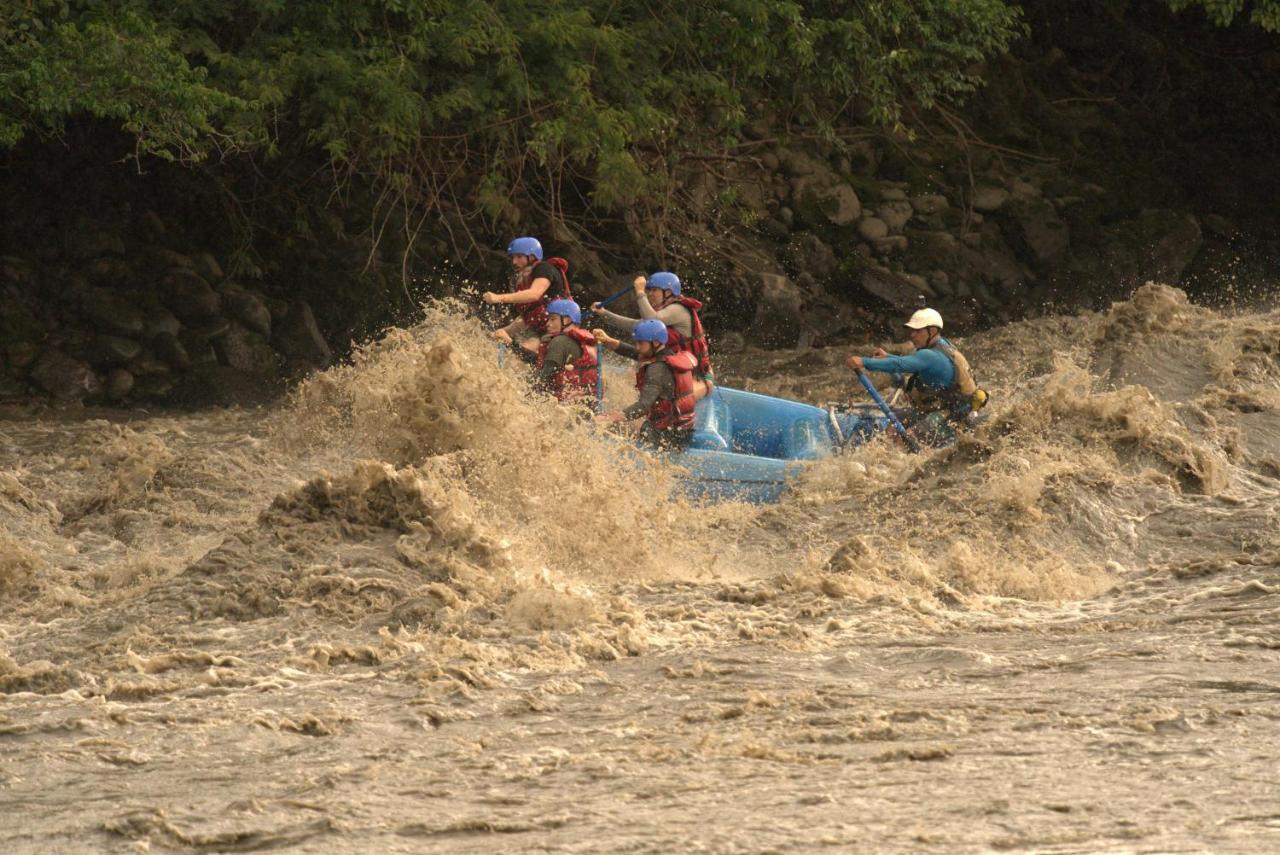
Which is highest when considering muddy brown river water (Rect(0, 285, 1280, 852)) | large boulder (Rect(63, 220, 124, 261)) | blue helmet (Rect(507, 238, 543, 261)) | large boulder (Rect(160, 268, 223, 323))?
blue helmet (Rect(507, 238, 543, 261))

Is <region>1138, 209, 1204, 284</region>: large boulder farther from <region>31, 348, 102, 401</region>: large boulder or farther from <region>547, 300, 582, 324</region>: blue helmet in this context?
<region>31, 348, 102, 401</region>: large boulder

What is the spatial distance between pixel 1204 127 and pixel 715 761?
1800 cm

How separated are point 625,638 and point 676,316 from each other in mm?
5446

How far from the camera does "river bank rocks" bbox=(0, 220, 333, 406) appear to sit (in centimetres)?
1609

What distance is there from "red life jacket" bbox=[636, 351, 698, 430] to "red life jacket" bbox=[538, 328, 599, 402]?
50cm

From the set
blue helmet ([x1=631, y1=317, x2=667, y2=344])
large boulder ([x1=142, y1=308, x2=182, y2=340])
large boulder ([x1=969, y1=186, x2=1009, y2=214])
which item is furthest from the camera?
large boulder ([x1=969, y1=186, x2=1009, y2=214])

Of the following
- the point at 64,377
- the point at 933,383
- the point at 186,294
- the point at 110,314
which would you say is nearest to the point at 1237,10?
the point at 933,383

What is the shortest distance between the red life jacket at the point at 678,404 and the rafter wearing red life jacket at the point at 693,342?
1.80ft

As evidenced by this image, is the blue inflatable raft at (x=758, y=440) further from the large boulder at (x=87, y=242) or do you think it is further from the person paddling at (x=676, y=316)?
the large boulder at (x=87, y=242)

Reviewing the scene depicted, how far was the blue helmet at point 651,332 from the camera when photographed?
11781 millimetres

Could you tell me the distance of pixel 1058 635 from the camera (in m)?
7.77

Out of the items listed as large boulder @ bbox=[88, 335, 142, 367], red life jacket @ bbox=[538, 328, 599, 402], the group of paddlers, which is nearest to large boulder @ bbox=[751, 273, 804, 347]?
large boulder @ bbox=[88, 335, 142, 367]

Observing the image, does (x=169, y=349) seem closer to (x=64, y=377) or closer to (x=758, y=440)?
(x=64, y=377)

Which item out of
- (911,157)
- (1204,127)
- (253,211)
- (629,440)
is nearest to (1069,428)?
(629,440)
